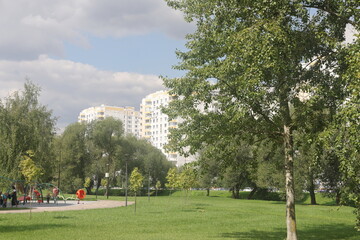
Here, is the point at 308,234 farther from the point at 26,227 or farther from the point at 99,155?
the point at 99,155

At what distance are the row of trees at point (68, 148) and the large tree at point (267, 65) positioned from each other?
23.1 metres

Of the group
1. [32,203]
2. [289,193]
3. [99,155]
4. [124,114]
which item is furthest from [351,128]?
[124,114]

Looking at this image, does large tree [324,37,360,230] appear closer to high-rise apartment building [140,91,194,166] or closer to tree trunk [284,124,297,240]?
tree trunk [284,124,297,240]

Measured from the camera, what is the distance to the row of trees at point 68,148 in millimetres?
37719

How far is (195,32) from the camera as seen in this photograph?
22.1 m

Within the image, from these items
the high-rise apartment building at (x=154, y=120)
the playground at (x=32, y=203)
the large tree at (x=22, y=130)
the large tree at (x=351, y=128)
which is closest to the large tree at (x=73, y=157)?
the playground at (x=32, y=203)

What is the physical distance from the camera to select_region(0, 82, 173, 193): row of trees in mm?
37719

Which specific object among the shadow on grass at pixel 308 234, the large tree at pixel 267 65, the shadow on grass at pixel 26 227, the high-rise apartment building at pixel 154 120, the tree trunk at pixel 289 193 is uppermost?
the high-rise apartment building at pixel 154 120

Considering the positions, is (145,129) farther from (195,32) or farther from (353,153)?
(353,153)

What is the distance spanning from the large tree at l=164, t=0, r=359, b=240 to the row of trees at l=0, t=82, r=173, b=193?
911 inches

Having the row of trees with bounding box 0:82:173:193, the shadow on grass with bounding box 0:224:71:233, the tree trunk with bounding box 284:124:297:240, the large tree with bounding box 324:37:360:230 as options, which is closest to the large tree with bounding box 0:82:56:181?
the row of trees with bounding box 0:82:173:193

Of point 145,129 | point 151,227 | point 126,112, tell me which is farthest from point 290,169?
point 126,112

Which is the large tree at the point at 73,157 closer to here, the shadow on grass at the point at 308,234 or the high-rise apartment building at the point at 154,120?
the shadow on grass at the point at 308,234

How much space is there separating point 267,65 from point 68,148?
62838mm
